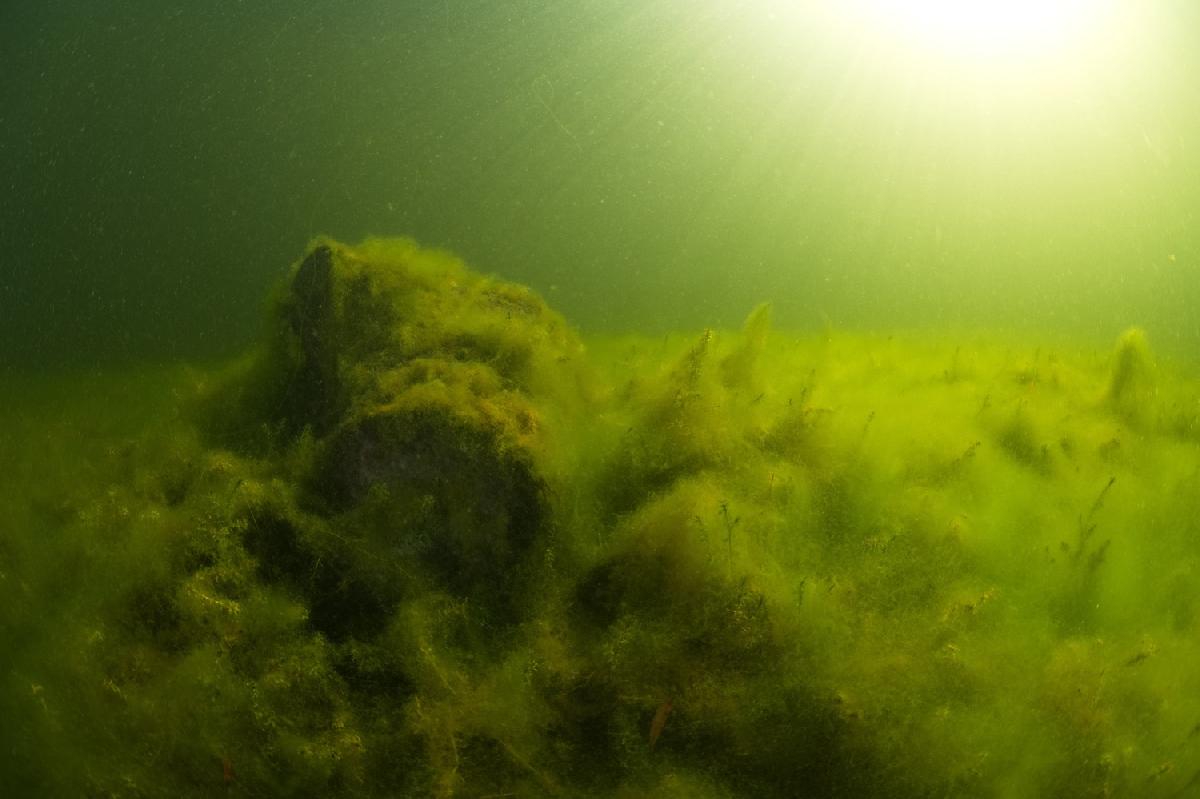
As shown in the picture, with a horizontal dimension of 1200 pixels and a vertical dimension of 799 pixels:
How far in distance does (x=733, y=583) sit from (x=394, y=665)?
2.47 feet

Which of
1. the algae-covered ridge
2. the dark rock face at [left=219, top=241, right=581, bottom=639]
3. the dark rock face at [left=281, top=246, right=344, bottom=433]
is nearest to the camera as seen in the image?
the algae-covered ridge

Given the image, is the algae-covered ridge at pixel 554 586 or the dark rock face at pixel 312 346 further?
the dark rock face at pixel 312 346

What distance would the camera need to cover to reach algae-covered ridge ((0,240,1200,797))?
155 cm

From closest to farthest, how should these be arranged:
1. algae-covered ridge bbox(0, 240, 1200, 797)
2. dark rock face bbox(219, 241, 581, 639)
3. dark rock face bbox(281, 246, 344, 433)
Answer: algae-covered ridge bbox(0, 240, 1200, 797) → dark rock face bbox(219, 241, 581, 639) → dark rock face bbox(281, 246, 344, 433)

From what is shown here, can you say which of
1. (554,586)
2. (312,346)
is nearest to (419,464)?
(554,586)

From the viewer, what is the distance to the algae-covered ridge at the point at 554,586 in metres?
1.55

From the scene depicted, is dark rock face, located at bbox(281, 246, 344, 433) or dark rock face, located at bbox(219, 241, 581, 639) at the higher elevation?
dark rock face, located at bbox(281, 246, 344, 433)

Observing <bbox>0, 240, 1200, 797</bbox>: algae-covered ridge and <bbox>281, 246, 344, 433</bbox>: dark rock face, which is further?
<bbox>281, 246, 344, 433</bbox>: dark rock face

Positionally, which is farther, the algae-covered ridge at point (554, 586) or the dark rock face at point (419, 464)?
the dark rock face at point (419, 464)

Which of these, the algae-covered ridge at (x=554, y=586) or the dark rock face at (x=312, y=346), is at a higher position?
the dark rock face at (x=312, y=346)

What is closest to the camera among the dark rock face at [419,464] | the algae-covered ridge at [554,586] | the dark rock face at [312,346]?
the algae-covered ridge at [554,586]

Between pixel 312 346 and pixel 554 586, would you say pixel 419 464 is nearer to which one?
pixel 554 586

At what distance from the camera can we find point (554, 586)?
185 cm

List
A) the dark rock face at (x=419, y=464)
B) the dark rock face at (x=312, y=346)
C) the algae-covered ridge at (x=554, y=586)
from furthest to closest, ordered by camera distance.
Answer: the dark rock face at (x=312, y=346) < the dark rock face at (x=419, y=464) < the algae-covered ridge at (x=554, y=586)
